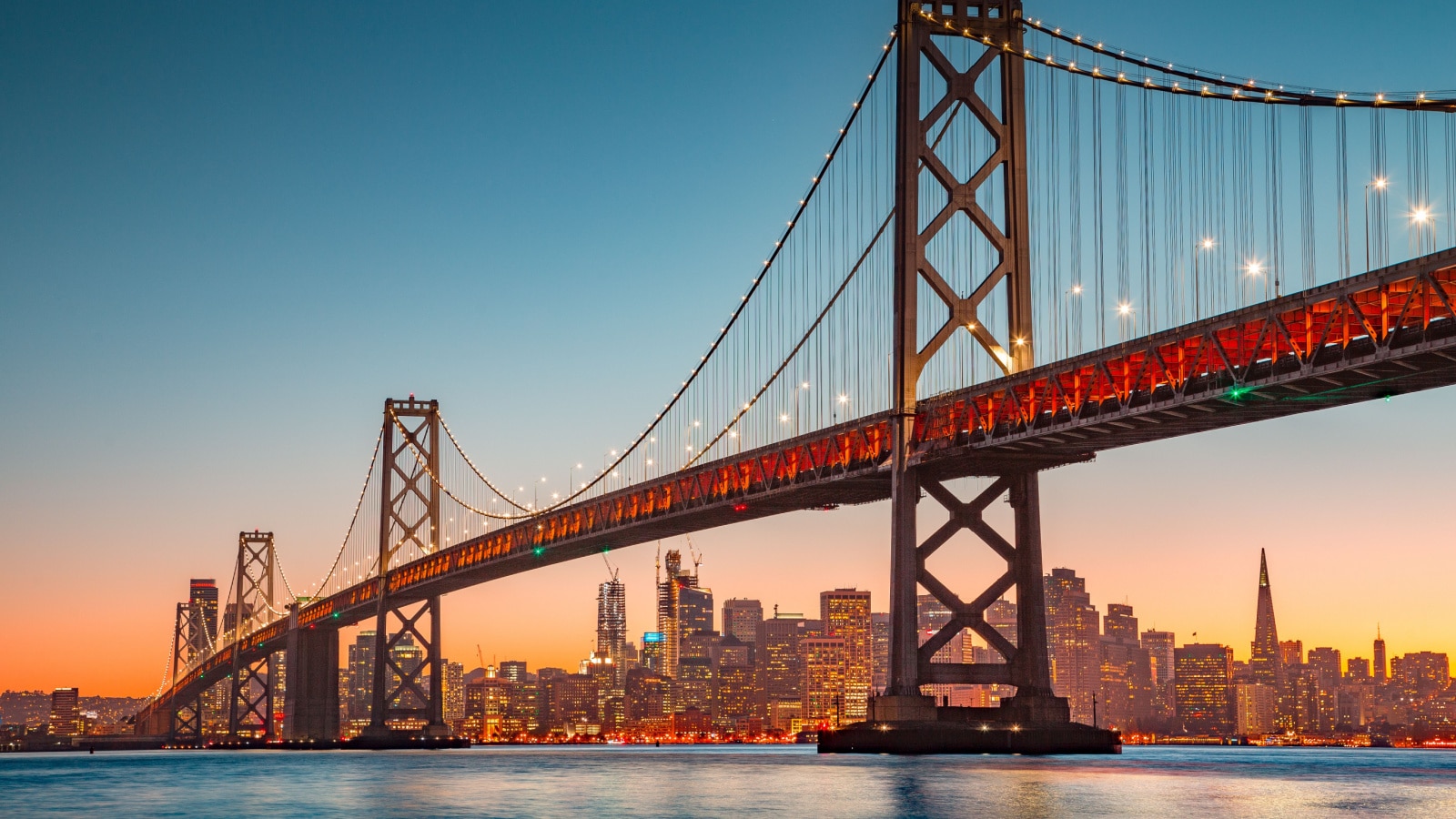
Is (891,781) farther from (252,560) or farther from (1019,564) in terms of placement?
(252,560)

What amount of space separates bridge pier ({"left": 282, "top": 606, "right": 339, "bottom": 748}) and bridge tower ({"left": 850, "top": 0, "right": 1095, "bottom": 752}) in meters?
65.7

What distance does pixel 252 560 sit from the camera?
162 meters

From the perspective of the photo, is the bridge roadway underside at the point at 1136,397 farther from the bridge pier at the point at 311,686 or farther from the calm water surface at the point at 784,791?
the bridge pier at the point at 311,686

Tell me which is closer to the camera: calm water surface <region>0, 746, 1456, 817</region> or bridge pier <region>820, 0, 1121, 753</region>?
calm water surface <region>0, 746, 1456, 817</region>

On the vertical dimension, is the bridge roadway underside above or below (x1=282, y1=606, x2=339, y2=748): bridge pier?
above

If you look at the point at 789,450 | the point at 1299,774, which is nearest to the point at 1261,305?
the point at 789,450

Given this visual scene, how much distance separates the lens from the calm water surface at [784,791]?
36.2m

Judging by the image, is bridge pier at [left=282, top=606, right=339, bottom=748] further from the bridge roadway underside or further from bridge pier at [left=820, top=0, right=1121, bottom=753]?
bridge pier at [left=820, top=0, right=1121, bottom=753]

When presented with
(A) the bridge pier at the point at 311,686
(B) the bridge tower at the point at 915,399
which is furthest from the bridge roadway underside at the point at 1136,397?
(A) the bridge pier at the point at 311,686

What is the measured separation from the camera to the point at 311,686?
110750mm

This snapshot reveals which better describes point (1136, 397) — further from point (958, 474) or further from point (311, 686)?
point (311, 686)

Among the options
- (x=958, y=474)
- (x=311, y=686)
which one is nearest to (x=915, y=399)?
(x=958, y=474)

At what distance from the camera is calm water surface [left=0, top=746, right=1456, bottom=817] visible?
3616 centimetres

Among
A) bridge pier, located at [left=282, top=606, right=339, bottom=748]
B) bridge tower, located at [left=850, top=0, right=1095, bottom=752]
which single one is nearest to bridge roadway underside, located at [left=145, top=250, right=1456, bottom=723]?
bridge tower, located at [left=850, top=0, right=1095, bottom=752]
